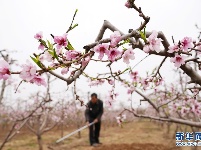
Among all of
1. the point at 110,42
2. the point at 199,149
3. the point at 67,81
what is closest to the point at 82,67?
the point at 67,81

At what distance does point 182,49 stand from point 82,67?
0.85 metres

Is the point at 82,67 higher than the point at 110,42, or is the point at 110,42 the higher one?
the point at 110,42

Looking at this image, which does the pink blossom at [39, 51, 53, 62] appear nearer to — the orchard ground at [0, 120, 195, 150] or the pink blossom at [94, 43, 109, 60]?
the pink blossom at [94, 43, 109, 60]

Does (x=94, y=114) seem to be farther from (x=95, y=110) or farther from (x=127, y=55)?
(x=127, y=55)

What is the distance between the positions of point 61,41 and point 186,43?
39.4 inches

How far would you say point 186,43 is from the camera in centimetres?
219

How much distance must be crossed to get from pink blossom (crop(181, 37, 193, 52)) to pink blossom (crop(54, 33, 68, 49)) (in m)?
0.95

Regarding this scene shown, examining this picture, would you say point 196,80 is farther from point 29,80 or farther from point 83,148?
point 83,148

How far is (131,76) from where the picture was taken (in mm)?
4398

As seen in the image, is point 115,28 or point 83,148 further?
point 83,148

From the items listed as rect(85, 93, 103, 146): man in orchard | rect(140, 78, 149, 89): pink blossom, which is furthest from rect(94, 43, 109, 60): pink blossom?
rect(85, 93, 103, 146): man in orchard

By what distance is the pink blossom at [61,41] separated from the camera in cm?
188

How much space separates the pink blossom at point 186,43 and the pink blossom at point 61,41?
0.95 meters

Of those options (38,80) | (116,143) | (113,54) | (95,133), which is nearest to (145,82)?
(113,54)
